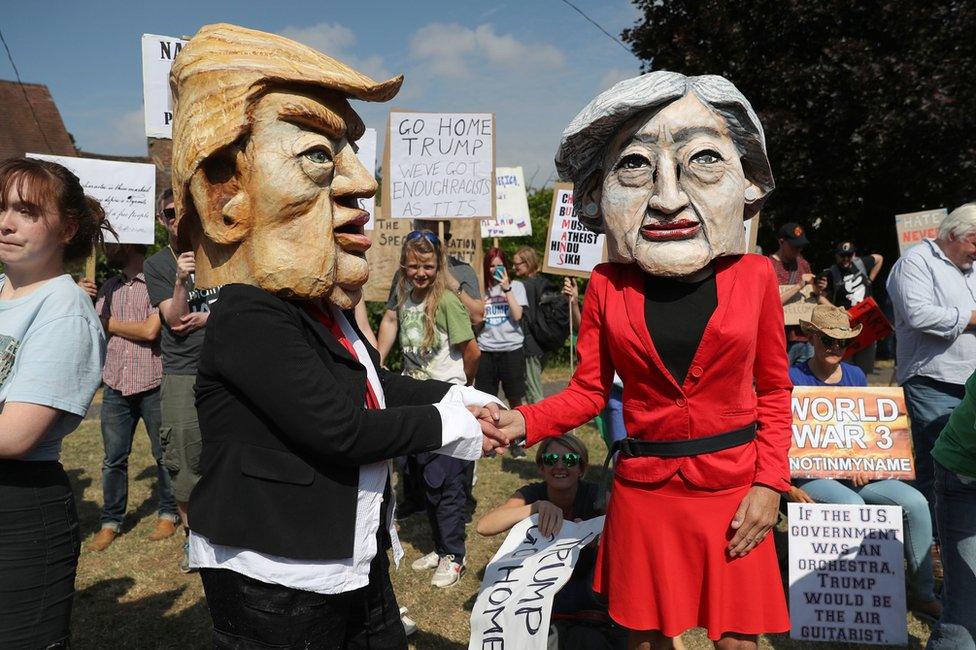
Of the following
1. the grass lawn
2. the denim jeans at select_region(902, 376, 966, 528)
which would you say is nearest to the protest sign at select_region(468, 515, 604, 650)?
the grass lawn

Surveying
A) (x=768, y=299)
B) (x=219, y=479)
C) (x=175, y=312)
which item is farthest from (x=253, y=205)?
(x=175, y=312)

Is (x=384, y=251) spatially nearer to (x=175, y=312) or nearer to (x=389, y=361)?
(x=389, y=361)

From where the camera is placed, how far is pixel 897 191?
1114 cm

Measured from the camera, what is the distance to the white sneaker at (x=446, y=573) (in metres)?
3.96

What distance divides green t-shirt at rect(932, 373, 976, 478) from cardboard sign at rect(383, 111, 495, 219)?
12.0 feet

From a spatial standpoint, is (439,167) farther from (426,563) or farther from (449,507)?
(426,563)

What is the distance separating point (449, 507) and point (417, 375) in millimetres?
927

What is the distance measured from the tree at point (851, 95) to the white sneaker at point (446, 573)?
29.5 feet

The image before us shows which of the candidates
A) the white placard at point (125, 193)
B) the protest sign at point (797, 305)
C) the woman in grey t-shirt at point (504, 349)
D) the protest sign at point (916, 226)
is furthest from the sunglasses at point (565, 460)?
the protest sign at point (916, 226)

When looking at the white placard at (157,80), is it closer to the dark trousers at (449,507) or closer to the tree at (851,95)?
the dark trousers at (449,507)

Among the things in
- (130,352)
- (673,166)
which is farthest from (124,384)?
(673,166)

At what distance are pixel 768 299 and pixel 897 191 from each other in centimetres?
1085

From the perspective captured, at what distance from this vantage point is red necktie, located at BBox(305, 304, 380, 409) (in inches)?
76.5

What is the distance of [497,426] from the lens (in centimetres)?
217
